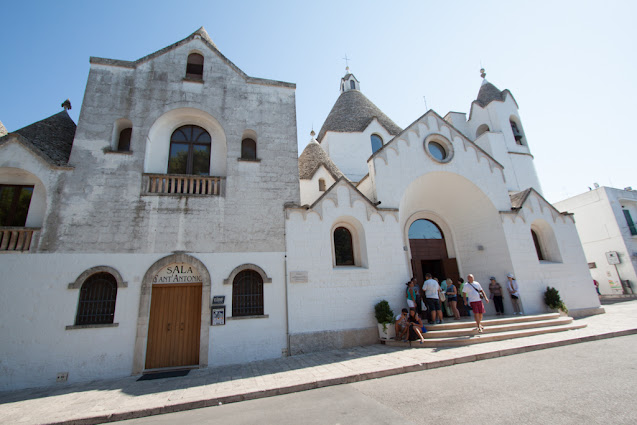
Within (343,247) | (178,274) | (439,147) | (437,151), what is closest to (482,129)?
(439,147)

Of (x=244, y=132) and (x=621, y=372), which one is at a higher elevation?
(x=244, y=132)

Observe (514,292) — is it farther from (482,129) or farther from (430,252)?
(482,129)

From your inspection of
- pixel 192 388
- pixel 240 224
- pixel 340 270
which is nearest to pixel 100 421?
pixel 192 388

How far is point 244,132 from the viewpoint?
11.3 m

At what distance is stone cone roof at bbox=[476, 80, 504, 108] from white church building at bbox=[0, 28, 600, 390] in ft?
29.6

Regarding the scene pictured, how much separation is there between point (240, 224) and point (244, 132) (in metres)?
3.82

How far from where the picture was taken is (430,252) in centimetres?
1409

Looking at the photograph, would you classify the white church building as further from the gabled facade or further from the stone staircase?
the stone staircase

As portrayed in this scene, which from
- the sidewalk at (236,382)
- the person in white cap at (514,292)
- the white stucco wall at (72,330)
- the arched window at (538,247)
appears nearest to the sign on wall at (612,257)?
the arched window at (538,247)

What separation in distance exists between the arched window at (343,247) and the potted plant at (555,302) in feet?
28.1

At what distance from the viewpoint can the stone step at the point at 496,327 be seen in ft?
31.2

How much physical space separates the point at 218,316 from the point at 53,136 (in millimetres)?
9036

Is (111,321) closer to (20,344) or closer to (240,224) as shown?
(20,344)

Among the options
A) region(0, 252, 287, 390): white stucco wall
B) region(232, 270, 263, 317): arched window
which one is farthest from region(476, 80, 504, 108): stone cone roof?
region(0, 252, 287, 390): white stucco wall
